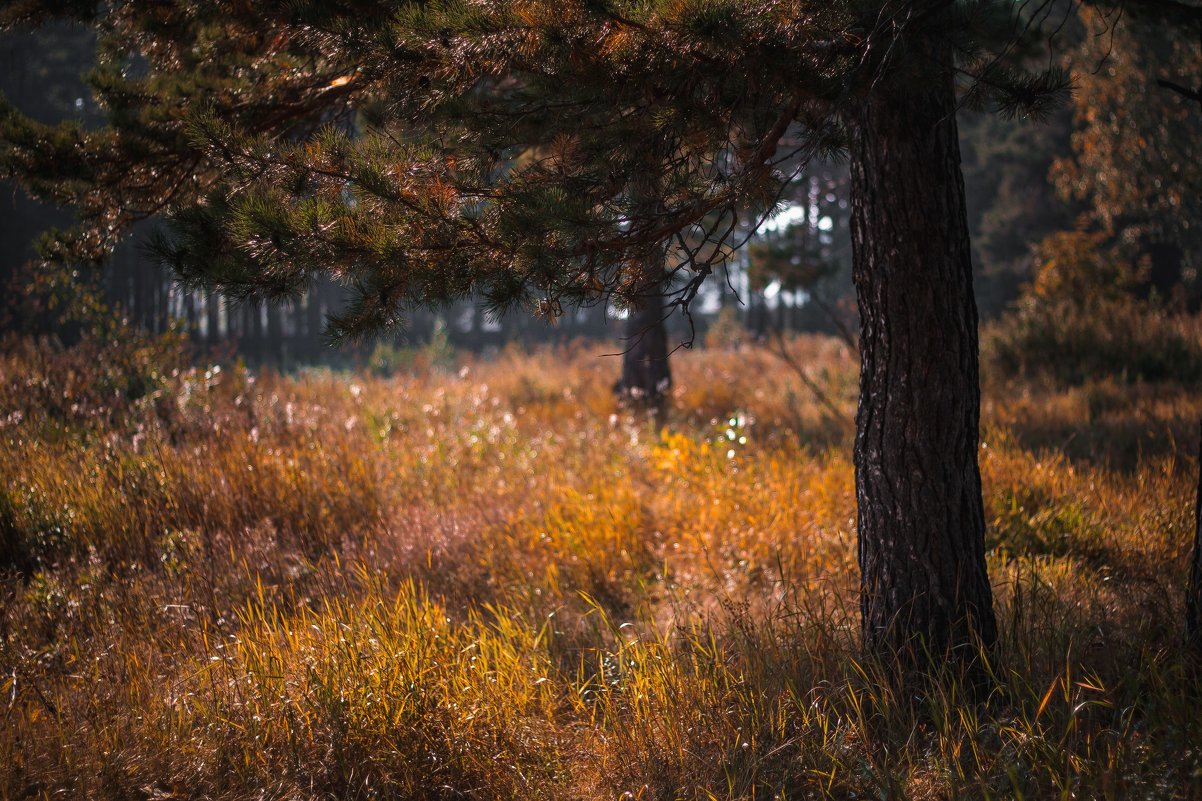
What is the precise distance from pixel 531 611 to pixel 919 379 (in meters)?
2.13

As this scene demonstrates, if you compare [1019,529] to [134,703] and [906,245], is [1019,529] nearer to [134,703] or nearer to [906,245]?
[906,245]

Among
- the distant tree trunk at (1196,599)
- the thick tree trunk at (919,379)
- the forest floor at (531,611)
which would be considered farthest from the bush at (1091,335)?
the thick tree trunk at (919,379)

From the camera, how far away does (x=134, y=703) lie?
3020 mm

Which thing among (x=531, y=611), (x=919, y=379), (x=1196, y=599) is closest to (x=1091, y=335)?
(x=1196, y=599)

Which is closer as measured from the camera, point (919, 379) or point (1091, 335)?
point (919, 379)

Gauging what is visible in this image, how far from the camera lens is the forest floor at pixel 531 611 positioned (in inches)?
102

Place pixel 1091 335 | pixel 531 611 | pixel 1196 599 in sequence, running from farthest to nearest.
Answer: pixel 1091 335 < pixel 531 611 < pixel 1196 599

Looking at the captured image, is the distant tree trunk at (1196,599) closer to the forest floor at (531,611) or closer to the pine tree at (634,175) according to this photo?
the forest floor at (531,611)

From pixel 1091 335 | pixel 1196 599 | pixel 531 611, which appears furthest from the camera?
pixel 1091 335

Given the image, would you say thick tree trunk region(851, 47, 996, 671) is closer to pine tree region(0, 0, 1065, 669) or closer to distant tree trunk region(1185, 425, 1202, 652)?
pine tree region(0, 0, 1065, 669)

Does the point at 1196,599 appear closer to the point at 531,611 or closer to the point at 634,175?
the point at 634,175

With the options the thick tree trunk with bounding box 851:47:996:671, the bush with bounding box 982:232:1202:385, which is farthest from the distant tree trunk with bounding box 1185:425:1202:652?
the bush with bounding box 982:232:1202:385

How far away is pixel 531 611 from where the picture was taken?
377cm

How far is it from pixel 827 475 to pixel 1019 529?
3.93 ft
